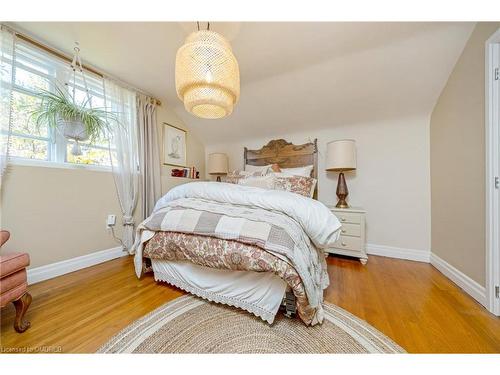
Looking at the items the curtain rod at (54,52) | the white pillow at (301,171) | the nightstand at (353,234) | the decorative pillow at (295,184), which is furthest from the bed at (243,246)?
the curtain rod at (54,52)

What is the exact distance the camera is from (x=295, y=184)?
230 cm

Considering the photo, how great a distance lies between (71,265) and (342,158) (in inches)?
124

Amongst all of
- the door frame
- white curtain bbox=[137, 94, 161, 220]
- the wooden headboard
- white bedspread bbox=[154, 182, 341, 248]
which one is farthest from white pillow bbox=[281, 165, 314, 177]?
white curtain bbox=[137, 94, 161, 220]

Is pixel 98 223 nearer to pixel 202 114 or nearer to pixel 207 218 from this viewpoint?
pixel 207 218

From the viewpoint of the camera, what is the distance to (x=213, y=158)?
3.19 meters

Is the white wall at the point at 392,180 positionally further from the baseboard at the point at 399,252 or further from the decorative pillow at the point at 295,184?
the decorative pillow at the point at 295,184

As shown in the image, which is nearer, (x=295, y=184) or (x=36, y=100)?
(x=36, y=100)

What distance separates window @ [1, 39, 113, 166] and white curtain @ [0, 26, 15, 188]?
0.10ft

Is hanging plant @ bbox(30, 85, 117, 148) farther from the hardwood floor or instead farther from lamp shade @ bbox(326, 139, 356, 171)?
lamp shade @ bbox(326, 139, 356, 171)

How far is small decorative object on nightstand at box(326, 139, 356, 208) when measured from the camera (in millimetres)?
2254

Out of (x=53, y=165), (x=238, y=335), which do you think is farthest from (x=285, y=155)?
(x=53, y=165)

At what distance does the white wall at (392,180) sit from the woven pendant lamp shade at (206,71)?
2.01m

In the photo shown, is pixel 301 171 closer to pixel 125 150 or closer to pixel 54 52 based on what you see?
pixel 125 150
